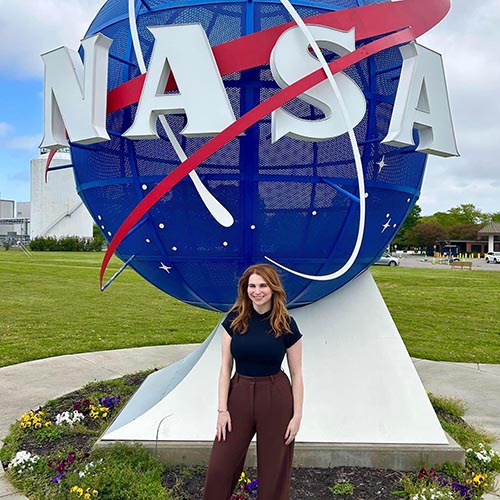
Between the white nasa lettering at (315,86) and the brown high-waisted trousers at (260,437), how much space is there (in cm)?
174

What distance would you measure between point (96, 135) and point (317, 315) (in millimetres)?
2638

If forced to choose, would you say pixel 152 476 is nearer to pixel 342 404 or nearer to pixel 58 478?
pixel 58 478

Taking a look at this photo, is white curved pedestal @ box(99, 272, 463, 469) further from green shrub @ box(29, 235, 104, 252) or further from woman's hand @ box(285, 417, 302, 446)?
green shrub @ box(29, 235, 104, 252)

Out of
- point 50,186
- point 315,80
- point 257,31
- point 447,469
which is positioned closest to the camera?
point 315,80

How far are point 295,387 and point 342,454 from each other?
1.91m

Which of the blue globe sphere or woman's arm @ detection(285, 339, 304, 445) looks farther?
the blue globe sphere

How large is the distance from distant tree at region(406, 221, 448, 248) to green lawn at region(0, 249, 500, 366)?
2194 inches

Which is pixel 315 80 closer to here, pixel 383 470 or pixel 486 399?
pixel 383 470

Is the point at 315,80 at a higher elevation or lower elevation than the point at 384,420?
higher

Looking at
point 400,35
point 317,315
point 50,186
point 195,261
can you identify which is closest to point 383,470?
point 317,315

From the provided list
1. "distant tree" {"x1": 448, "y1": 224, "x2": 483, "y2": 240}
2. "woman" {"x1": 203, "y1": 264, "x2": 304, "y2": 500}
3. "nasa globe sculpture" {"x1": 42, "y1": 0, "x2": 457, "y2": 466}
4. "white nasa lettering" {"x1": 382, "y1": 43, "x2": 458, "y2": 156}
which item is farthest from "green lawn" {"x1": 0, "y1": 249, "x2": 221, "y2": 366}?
"distant tree" {"x1": 448, "y1": 224, "x2": 483, "y2": 240}

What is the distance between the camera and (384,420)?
532cm

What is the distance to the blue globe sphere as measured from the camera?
4.48m

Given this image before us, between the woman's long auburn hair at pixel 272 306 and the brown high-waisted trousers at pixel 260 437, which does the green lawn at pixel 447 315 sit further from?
the woman's long auburn hair at pixel 272 306
